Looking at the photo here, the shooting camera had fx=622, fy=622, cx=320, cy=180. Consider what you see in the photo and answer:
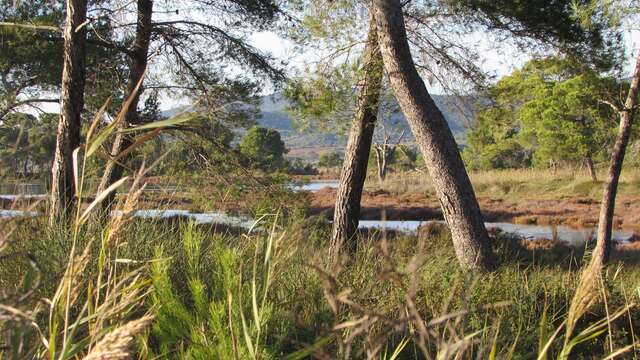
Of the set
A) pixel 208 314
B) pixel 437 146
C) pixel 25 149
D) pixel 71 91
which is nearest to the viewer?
pixel 25 149

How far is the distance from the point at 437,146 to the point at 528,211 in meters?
21.3

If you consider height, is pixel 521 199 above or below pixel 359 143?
below

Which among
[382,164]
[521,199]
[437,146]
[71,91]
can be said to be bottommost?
[521,199]

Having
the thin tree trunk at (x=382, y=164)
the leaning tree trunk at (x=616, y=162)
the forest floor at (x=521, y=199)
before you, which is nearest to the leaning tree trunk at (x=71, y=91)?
the leaning tree trunk at (x=616, y=162)

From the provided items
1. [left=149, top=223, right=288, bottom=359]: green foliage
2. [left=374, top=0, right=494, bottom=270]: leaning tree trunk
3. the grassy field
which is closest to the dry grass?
[left=374, top=0, right=494, bottom=270]: leaning tree trunk

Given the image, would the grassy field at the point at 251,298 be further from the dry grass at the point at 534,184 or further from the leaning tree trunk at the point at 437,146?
the dry grass at the point at 534,184

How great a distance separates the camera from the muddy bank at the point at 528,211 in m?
24.0

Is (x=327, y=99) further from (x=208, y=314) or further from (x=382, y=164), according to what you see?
→ (x=382, y=164)

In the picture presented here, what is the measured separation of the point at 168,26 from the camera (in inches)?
420

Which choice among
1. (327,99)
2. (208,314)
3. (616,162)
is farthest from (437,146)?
(208,314)

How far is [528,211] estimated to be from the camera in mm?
26797

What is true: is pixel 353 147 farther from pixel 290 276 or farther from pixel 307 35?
pixel 290 276

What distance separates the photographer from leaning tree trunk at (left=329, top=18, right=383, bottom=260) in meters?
9.27

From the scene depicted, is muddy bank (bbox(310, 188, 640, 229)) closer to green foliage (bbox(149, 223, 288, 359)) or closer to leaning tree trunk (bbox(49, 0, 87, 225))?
leaning tree trunk (bbox(49, 0, 87, 225))
